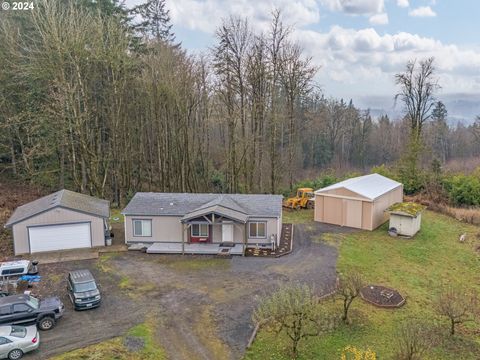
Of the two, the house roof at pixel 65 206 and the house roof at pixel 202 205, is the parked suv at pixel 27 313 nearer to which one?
the house roof at pixel 65 206

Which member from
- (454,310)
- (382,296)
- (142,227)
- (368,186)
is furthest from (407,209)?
(142,227)

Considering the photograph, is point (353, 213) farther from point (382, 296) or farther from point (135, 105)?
point (135, 105)

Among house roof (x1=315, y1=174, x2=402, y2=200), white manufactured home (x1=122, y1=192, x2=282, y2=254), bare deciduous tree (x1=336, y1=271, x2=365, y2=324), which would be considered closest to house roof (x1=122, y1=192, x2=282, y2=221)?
white manufactured home (x1=122, y1=192, x2=282, y2=254)

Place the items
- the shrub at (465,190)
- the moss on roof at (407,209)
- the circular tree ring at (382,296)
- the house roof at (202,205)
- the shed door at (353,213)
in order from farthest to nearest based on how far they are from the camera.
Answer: the shrub at (465,190) < the shed door at (353,213) < the moss on roof at (407,209) < the house roof at (202,205) < the circular tree ring at (382,296)

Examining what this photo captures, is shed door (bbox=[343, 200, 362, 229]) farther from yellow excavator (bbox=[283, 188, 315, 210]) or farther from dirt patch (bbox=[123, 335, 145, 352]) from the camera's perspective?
dirt patch (bbox=[123, 335, 145, 352])

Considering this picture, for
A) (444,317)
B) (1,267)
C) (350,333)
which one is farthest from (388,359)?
(1,267)

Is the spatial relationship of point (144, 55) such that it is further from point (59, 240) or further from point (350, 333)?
point (350, 333)

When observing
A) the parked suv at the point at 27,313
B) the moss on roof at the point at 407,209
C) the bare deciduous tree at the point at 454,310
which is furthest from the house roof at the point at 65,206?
the moss on roof at the point at 407,209
